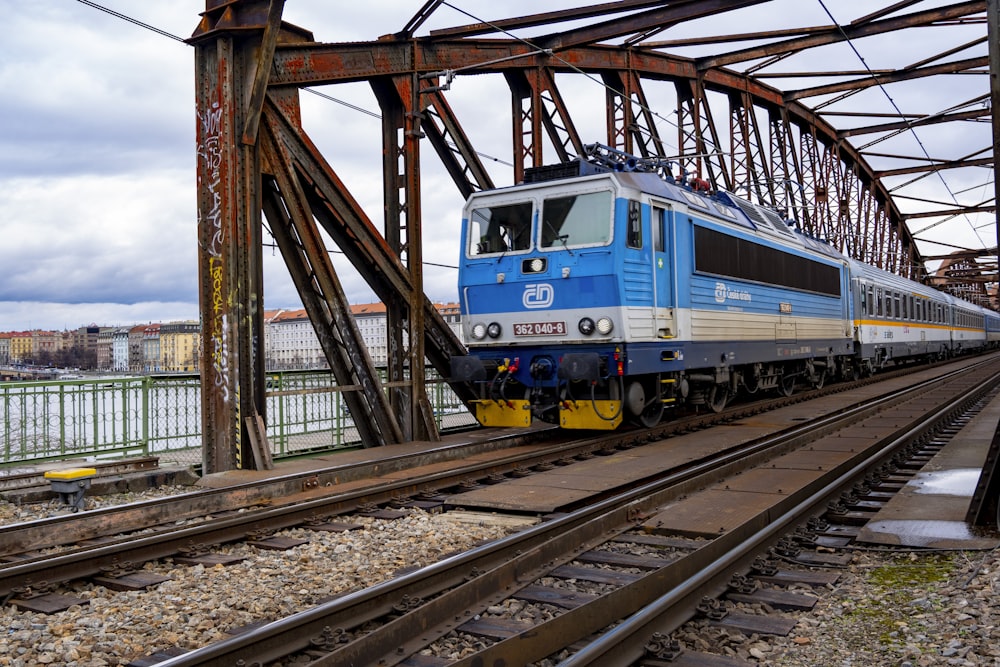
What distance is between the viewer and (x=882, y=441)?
11.6 meters

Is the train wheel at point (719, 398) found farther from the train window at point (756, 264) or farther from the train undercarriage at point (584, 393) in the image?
the train window at point (756, 264)

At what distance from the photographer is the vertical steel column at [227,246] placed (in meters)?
10.1

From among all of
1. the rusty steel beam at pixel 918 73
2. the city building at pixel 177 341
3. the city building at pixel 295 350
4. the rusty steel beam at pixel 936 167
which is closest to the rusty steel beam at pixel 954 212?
the rusty steel beam at pixel 936 167

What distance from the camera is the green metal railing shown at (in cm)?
1038

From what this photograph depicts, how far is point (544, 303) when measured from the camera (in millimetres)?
12250

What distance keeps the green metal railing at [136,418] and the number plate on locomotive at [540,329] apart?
2.83m

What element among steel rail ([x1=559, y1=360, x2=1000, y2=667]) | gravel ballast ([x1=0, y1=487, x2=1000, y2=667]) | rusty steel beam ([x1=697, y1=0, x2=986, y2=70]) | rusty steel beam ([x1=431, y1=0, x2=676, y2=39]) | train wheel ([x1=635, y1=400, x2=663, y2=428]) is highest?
rusty steel beam ([x1=697, y1=0, x2=986, y2=70])

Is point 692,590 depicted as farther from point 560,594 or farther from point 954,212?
point 954,212

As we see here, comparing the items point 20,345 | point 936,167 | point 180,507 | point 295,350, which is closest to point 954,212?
point 936,167

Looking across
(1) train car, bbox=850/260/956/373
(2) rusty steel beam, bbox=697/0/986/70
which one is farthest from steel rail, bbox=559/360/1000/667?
(1) train car, bbox=850/260/956/373

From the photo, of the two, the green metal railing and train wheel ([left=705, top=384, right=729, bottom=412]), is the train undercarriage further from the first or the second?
the green metal railing

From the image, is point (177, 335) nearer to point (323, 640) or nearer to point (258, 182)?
point (258, 182)

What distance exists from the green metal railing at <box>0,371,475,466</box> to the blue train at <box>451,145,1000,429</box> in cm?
237

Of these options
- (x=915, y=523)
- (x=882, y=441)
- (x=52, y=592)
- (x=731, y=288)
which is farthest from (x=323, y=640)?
(x=731, y=288)
